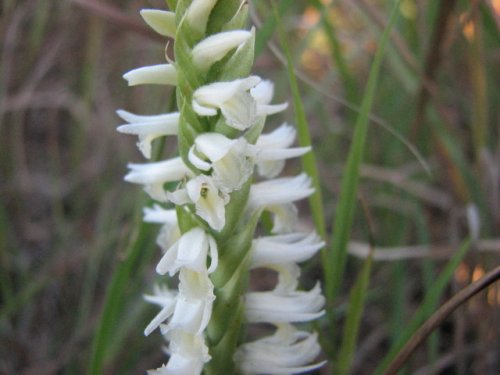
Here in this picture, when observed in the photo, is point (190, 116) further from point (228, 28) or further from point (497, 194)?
point (497, 194)

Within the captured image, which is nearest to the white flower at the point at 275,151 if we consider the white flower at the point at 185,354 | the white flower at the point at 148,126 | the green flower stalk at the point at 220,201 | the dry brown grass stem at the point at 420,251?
the green flower stalk at the point at 220,201

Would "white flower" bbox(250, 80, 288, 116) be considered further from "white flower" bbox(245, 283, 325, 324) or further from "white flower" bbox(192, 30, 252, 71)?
"white flower" bbox(245, 283, 325, 324)

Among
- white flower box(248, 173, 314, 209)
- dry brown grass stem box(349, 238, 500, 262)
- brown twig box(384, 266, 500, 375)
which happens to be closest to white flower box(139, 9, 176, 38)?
white flower box(248, 173, 314, 209)

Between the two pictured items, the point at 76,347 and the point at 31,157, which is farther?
the point at 31,157

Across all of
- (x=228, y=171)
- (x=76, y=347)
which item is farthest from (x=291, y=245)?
(x=76, y=347)

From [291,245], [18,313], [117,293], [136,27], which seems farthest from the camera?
[18,313]

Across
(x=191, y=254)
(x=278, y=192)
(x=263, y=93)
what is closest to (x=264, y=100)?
(x=263, y=93)
